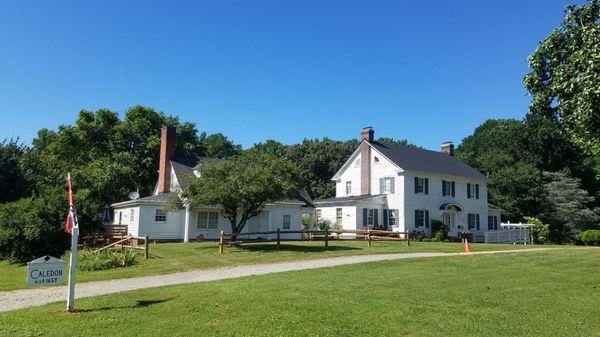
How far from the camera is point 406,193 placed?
39.2 metres

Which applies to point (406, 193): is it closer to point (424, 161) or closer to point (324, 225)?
point (424, 161)

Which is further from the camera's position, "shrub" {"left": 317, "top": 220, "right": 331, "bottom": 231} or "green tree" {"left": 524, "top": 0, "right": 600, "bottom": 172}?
"shrub" {"left": 317, "top": 220, "right": 331, "bottom": 231}

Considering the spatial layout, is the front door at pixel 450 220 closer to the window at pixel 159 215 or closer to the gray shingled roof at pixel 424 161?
the gray shingled roof at pixel 424 161

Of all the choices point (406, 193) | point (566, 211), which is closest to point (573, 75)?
point (406, 193)

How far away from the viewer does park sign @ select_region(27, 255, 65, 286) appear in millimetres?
10281

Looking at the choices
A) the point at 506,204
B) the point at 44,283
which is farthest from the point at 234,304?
the point at 506,204

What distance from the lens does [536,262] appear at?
18156mm

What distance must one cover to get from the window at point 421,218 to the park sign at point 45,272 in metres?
32.6

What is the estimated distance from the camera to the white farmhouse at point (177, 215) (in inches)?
1222

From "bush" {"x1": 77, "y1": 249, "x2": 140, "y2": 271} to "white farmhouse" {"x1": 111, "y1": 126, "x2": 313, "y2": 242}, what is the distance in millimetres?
6789

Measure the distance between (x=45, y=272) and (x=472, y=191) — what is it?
131ft

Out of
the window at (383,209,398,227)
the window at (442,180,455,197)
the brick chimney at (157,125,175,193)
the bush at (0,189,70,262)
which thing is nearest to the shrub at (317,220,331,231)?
the window at (383,209,398,227)

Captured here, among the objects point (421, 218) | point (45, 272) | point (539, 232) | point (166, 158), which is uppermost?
point (166, 158)

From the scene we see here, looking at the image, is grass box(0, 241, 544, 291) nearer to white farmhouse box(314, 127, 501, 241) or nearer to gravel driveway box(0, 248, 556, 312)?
gravel driveway box(0, 248, 556, 312)
